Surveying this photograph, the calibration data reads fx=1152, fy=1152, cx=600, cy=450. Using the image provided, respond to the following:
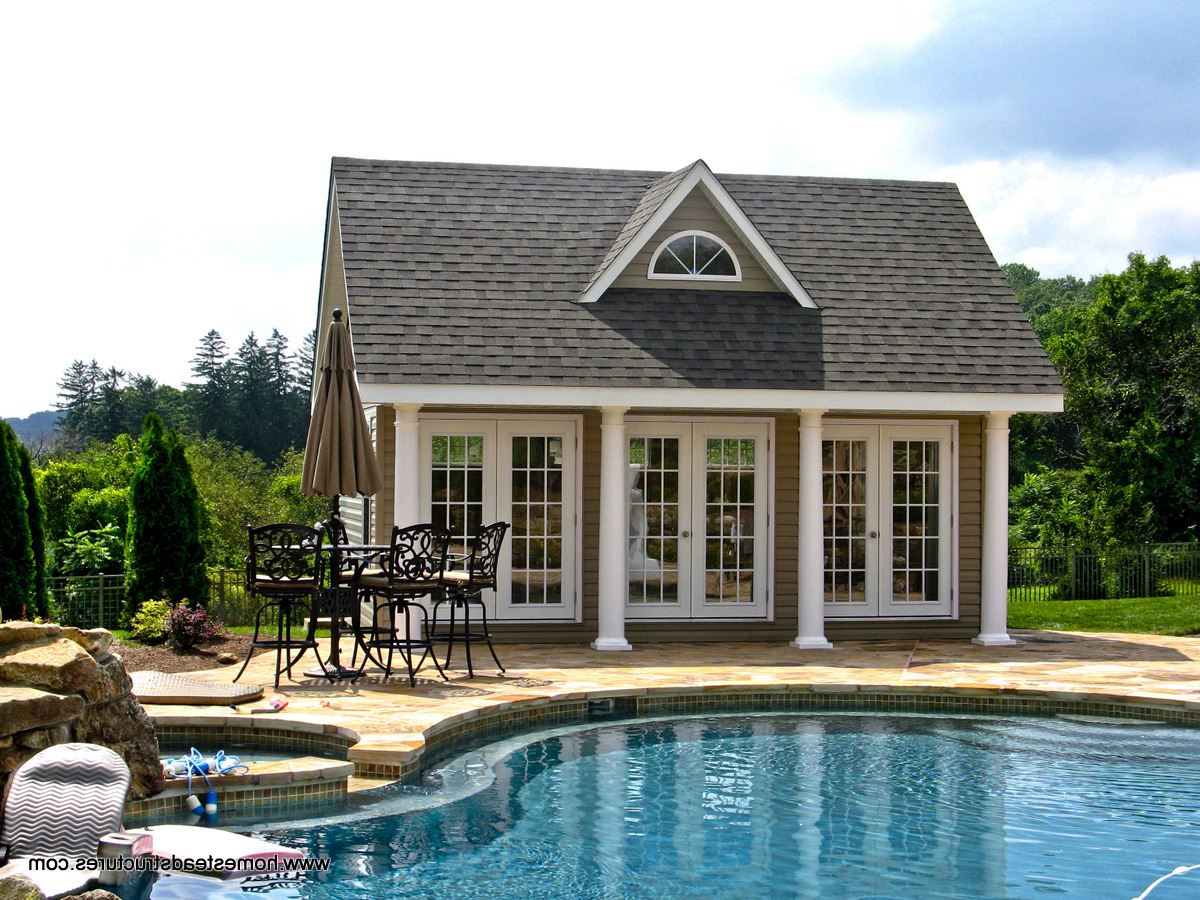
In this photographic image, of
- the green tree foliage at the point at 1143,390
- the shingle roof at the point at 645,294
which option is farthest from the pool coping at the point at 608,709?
the green tree foliage at the point at 1143,390

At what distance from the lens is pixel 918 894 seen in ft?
18.0

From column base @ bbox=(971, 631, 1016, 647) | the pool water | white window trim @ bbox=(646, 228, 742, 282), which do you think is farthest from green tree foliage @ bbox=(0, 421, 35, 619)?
column base @ bbox=(971, 631, 1016, 647)

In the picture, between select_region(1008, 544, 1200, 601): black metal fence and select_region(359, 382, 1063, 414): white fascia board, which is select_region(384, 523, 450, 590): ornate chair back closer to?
select_region(359, 382, 1063, 414): white fascia board

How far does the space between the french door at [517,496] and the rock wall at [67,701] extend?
583 cm

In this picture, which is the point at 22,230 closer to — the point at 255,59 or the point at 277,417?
the point at 255,59

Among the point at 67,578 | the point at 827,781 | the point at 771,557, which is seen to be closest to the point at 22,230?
the point at 67,578

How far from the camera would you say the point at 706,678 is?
10.0 m

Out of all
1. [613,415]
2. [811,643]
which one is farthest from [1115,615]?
[613,415]

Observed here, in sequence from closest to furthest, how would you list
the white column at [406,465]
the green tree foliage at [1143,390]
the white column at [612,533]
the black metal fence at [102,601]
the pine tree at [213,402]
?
the white column at [406,465] → the white column at [612,533] → the black metal fence at [102,601] → the green tree foliage at [1143,390] → the pine tree at [213,402]

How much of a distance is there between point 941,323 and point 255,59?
803 cm

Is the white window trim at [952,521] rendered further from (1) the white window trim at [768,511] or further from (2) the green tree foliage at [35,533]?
(2) the green tree foliage at [35,533]

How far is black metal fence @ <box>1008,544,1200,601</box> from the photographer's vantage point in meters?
20.3

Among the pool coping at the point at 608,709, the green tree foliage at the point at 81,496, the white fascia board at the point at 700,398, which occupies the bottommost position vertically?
the pool coping at the point at 608,709

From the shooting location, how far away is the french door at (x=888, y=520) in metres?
12.9
